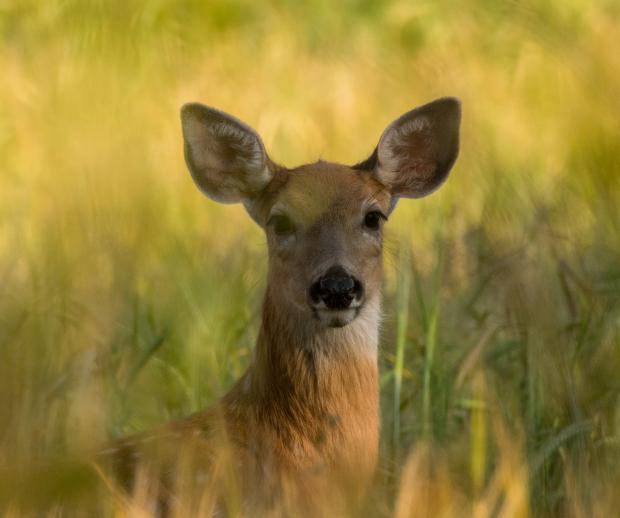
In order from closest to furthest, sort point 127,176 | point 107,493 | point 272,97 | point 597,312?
1. point 107,493
2. point 127,176
3. point 597,312
4. point 272,97

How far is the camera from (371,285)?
439 centimetres

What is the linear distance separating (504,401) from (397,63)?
902 mm

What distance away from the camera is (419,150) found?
482 cm

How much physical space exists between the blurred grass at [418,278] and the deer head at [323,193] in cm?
12

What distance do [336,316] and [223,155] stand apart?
27.3 inches

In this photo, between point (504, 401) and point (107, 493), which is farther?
point (504, 401)

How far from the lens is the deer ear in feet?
15.5

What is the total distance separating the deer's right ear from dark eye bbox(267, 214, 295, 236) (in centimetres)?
19

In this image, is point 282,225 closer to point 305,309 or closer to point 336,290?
point 305,309

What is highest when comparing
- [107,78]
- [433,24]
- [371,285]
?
[433,24]

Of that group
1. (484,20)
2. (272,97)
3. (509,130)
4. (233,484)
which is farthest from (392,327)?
(272,97)

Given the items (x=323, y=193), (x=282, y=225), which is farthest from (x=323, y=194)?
(x=282, y=225)

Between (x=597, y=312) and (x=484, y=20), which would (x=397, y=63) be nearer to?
(x=484, y=20)

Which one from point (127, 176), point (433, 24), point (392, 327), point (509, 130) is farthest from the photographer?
point (433, 24)
